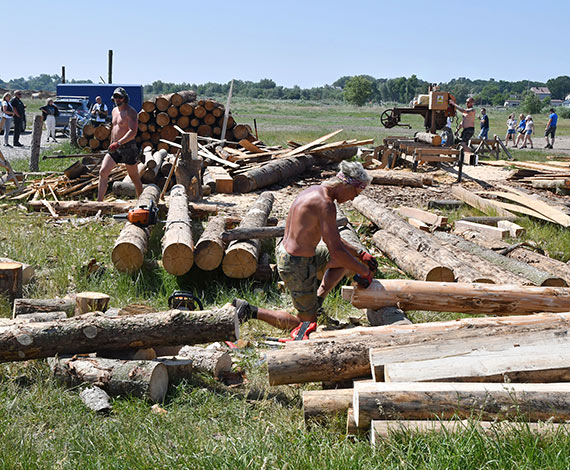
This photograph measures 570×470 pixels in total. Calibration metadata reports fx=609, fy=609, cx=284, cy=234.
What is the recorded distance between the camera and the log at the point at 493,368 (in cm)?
397

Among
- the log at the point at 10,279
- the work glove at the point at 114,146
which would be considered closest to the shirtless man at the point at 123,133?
the work glove at the point at 114,146

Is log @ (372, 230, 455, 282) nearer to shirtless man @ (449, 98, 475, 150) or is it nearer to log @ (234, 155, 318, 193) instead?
log @ (234, 155, 318, 193)

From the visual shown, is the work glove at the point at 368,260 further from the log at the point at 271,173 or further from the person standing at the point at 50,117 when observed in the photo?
the person standing at the point at 50,117

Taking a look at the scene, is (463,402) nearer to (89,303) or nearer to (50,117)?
(89,303)

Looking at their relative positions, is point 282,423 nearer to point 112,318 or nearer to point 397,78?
point 112,318

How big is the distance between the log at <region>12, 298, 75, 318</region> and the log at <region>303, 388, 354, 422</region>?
273cm

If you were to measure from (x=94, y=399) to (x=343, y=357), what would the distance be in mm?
1846

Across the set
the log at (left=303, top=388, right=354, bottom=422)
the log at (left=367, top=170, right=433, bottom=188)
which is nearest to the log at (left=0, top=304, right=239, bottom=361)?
the log at (left=303, top=388, right=354, bottom=422)

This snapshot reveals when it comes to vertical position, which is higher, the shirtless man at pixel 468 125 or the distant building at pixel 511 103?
the distant building at pixel 511 103

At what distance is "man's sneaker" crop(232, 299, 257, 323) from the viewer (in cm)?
600

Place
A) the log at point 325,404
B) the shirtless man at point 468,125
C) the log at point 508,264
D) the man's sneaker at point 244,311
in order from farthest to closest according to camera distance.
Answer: the shirtless man at point 468,125, the log at point 508,264, the man's sneaker at point 244,311, the log at point 325,404

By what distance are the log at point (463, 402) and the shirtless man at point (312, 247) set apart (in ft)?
6.51

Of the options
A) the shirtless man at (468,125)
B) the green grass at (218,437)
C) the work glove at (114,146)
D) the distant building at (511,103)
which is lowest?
the green grass at (218,437)

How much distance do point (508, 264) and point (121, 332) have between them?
512cm
